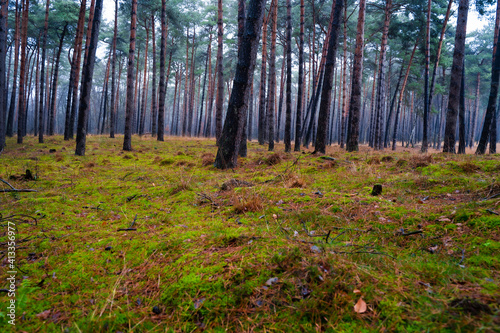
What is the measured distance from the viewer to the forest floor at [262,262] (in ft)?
4.42

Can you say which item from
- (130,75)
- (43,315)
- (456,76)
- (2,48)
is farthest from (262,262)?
(2,48)

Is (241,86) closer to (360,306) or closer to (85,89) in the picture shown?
(360,306)

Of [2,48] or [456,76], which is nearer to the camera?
[456,76]

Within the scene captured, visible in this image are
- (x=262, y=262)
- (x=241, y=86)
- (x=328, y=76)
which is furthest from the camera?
(x=328, y=76)

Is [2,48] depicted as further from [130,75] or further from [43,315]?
[43,315]

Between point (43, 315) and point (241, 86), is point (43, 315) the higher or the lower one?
the lower one

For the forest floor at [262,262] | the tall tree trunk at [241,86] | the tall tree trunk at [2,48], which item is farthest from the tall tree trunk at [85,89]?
the tall tree trunk at [241,86]

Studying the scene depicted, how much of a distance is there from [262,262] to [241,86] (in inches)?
187

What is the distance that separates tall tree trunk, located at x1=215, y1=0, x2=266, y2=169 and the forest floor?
2.46m

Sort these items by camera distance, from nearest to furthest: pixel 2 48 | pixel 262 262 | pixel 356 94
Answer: pixel 262 262
pixel 2 48
pixel 356 94

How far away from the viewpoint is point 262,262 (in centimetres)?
178

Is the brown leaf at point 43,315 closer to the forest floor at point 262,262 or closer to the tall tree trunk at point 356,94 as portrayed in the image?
the forest floor at point 262,262

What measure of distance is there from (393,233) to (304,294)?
1333 millimetres

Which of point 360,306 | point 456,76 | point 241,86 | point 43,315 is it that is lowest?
point 43,315
